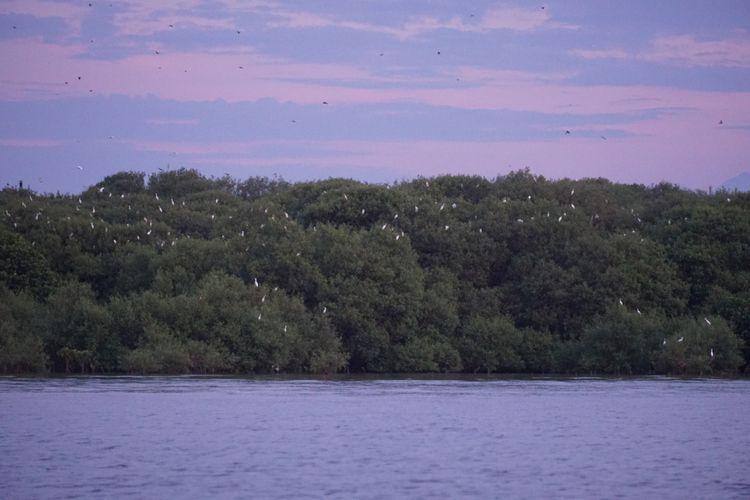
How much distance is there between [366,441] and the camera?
3042 cm

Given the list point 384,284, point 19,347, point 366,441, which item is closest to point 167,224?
point 384,284

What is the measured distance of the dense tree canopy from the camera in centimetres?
5306

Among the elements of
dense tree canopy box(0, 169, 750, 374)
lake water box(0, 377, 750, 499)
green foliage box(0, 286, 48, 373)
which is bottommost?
lake water box(0, 377, 750, 499)

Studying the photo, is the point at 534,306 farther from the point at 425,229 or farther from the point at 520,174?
the point at 520,174

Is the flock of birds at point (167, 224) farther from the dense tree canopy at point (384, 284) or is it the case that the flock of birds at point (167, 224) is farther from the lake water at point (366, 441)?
the lake water at point (366, 441)

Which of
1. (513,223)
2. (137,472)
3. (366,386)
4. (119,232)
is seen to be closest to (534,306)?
(513,223)

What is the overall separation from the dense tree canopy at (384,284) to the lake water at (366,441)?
6015 millimetres

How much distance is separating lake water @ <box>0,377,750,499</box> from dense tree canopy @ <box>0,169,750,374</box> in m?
6.02

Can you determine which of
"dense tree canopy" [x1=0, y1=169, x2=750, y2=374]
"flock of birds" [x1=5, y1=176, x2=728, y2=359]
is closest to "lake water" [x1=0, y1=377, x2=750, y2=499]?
"dense tree canopy" [x1=0, y1=169, x2=750, y2=374]

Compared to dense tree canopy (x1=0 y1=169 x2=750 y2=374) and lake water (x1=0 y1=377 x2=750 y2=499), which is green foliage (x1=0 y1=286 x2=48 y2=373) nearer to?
dense tree canopy (x1=0 y1=169 x2=750 y2=374)

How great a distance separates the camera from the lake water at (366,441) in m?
23.8

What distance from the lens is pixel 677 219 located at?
65438mm

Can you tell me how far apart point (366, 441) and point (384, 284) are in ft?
90.3

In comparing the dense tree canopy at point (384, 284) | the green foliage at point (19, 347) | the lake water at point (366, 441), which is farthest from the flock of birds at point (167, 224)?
the lake water at point (366, 441)
